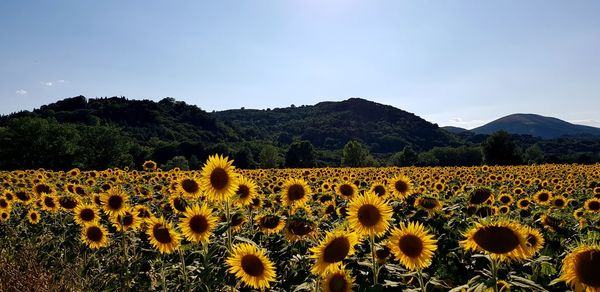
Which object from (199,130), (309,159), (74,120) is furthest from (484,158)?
(74,120)

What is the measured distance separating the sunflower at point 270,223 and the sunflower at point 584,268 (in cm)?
376

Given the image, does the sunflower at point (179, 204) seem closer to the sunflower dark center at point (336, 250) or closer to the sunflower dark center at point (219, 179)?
the sunflower dark center at point (219, 179)

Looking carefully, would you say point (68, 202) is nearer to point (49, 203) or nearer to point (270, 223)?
point (49, 203)

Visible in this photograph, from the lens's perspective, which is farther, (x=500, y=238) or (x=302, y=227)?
(x=302, y=227)

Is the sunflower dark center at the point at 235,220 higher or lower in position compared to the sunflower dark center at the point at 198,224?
lower

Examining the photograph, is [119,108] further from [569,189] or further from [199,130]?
[569,189]

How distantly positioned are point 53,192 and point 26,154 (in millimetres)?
61726

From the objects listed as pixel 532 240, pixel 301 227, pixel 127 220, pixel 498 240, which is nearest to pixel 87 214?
pixel 127 220

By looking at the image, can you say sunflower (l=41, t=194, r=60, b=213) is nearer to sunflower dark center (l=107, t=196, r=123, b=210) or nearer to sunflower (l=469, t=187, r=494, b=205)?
sunflower dark center (l=107, t=196, r=123, b=210)

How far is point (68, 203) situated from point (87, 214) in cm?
105

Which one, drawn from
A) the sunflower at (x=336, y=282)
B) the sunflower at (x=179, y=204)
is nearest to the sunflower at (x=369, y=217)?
Result: the sunflower at (x=336, y=282)

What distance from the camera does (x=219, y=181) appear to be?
16.3 feet

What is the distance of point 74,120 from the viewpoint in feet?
390

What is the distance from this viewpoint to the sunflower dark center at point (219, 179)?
496 cm
